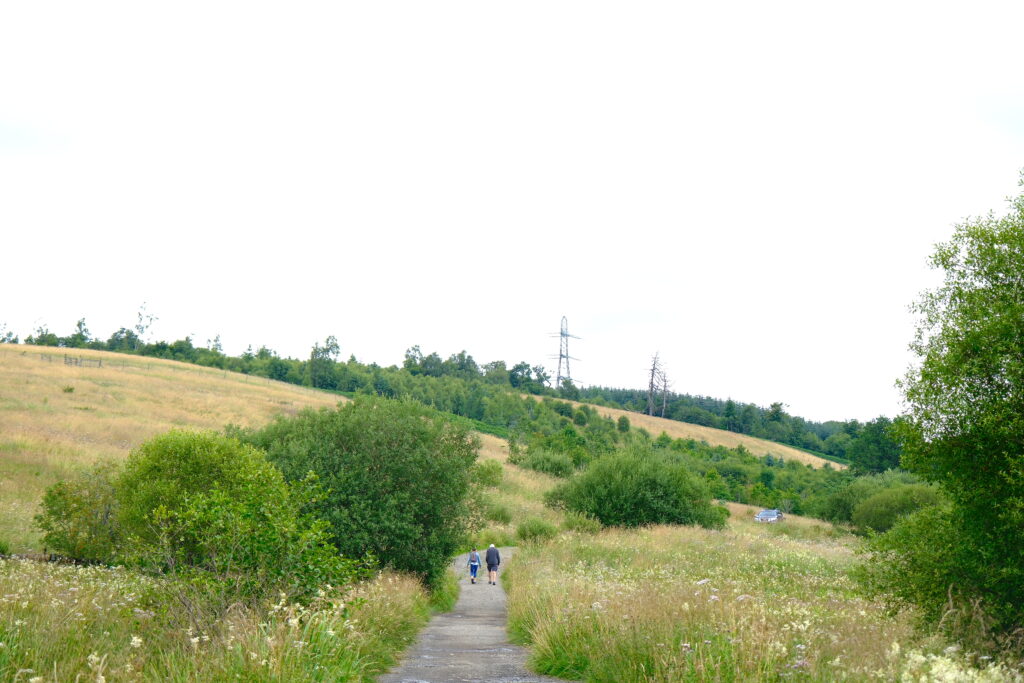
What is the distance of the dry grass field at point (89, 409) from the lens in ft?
107

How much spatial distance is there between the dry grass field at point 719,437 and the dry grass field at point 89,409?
5481cm

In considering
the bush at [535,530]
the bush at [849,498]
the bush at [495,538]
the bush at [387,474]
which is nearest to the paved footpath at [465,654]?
the bush at [387,474]

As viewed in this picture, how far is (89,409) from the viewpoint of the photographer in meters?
56.9

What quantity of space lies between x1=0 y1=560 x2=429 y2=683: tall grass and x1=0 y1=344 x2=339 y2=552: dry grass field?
15111mm

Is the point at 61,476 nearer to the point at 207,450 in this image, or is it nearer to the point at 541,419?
the point at 207,450

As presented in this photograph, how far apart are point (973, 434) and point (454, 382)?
131 metres

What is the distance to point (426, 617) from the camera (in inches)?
653

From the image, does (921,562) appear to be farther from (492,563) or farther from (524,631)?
(492,563)

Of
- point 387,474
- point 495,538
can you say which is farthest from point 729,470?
point 387,474

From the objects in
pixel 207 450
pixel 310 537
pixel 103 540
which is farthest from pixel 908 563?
pixel 103 540

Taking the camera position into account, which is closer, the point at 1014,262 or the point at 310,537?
the point at 310,537

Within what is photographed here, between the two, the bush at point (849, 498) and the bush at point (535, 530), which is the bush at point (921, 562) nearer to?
the bush at point (535, 530)

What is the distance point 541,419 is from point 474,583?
85255 millimetres

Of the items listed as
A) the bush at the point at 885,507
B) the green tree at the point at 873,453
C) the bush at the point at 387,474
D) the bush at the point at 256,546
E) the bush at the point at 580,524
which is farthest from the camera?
the green tree at the point at 873,453
